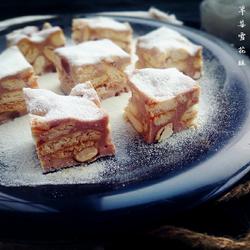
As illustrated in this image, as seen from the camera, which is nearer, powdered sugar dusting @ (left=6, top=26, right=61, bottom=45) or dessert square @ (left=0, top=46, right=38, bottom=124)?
dessert square @ (left=0, top=46, right=38, bottom=124)

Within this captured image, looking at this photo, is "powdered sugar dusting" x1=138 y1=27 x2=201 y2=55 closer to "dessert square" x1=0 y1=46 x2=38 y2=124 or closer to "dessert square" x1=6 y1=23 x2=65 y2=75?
"dessert square" x1=6 y1=23 x2=65 y2=75

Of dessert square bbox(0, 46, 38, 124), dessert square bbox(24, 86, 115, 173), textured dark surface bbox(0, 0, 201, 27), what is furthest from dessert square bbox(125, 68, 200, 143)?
textured dark surface bbox(0, 0, 201, 27)

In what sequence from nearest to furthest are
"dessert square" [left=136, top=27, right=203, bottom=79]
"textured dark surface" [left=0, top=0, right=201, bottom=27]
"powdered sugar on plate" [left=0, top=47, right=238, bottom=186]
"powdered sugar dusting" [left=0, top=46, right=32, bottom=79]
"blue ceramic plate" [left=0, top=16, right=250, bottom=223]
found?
"blue ceramic plate" [left=0, top=16, right=250, bottom=223]
"powdered sugar on plate" [left=0, top=47, right=238, bottom=186]
"powdered sugar dusting" [left=0, top=46, right=32, bottom=79]
"dessert square" [left=136, top=27, right=203, bottom=79]
"textured dark surface" [left=0, top=0, right=201, bottom=27]

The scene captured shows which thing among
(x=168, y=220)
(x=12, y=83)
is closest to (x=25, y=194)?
(x=168, y=220)

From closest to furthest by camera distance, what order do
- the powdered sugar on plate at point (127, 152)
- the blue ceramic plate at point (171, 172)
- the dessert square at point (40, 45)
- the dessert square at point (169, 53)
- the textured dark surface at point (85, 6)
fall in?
the blue ceramic plate at point (171, 172), the powdered sugar on plate at point (127, 152), the dessert square at point (169, 53), the dessert square at point (40, 45), the textured dark surface at point (85, 6)

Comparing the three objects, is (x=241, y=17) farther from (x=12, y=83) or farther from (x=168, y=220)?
(x=168, y=220)

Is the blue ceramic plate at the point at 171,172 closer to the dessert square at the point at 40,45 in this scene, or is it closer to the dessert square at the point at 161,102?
the dessert square at the point at 161,102

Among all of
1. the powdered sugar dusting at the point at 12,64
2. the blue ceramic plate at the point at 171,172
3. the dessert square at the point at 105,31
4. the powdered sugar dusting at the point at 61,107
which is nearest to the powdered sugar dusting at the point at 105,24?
the dessert square at the point at 105,31
